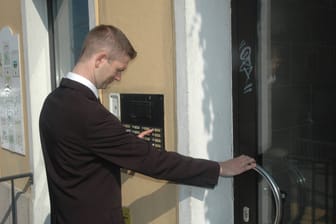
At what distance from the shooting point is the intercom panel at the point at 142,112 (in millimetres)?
2631

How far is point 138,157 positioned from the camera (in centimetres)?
204

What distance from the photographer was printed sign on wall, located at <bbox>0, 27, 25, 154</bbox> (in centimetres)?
451

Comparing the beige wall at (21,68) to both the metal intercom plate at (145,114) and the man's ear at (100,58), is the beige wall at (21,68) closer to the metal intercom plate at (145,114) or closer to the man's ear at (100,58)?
the metal intercom plate at (145,114)

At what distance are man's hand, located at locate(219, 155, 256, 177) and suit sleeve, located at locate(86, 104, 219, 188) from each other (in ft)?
0.15

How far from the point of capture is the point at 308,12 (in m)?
2.24

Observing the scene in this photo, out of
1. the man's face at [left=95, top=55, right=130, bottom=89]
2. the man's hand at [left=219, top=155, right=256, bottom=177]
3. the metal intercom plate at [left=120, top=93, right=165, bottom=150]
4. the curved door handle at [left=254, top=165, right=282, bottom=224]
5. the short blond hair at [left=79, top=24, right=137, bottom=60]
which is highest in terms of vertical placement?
the short blond hair at [left=79, top=24, right=137, bottom=60]

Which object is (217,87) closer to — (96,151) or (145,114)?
(145,114)

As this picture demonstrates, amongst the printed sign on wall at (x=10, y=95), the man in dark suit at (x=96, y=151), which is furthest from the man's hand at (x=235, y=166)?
the printed sign on wall at (x=10, y=95)

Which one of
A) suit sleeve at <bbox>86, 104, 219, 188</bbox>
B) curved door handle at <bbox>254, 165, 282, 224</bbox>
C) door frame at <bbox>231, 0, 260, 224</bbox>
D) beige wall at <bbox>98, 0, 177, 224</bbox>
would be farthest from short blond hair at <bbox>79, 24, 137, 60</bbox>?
curved door handle at <bbox>254, 165, 282, 224</bbox>

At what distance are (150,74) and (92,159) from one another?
2.70ft

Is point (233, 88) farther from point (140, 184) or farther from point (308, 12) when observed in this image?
point (140, 184)

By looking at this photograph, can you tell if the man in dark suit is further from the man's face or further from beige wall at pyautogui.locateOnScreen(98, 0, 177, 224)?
beige wall at pyautogui.locateOnScreen(98, 0, 177, 224)

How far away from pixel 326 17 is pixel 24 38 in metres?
3.02

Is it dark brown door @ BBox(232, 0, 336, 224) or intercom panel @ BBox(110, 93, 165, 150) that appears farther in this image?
intercom panel @ BBox(110, 93, 165, 150)
